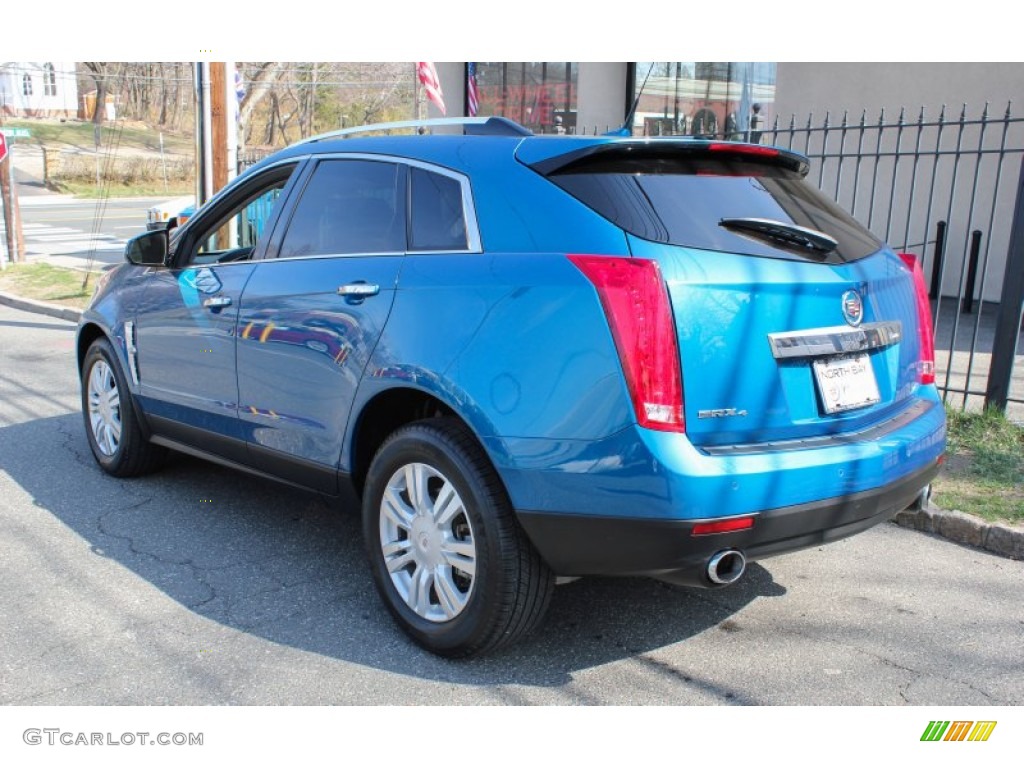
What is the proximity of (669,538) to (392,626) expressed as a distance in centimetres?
133

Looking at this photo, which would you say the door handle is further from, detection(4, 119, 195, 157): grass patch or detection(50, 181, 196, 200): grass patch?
detection(4, 119, 195, 157): grass patch

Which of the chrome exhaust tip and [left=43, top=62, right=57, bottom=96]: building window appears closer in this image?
the chrome exhaust tip

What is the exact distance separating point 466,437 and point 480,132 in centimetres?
129

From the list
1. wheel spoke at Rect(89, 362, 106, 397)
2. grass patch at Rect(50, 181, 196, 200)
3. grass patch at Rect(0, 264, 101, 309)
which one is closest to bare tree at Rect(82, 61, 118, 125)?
grass patch at Rect(50, 181, 196, 200)

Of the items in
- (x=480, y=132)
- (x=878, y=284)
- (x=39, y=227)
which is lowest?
(x=39, y=227)

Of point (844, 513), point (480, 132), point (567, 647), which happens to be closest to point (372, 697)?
point (567, 647)

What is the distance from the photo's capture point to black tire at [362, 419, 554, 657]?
314 centimetres

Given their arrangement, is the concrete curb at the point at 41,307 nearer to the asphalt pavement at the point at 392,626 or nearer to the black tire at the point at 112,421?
the black tire at the point at 112,421

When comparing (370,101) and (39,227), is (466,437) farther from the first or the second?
(370,101)

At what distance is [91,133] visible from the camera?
53812 mm

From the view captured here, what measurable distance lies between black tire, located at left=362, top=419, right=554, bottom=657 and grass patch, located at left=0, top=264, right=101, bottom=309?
9808 mm

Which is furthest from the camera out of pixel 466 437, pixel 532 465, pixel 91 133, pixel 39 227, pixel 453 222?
pixel 91 133

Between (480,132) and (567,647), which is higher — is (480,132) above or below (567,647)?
above

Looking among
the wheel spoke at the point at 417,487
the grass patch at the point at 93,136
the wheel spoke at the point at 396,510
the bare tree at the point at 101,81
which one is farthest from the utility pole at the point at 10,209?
the bare tree at the point at 101,81
